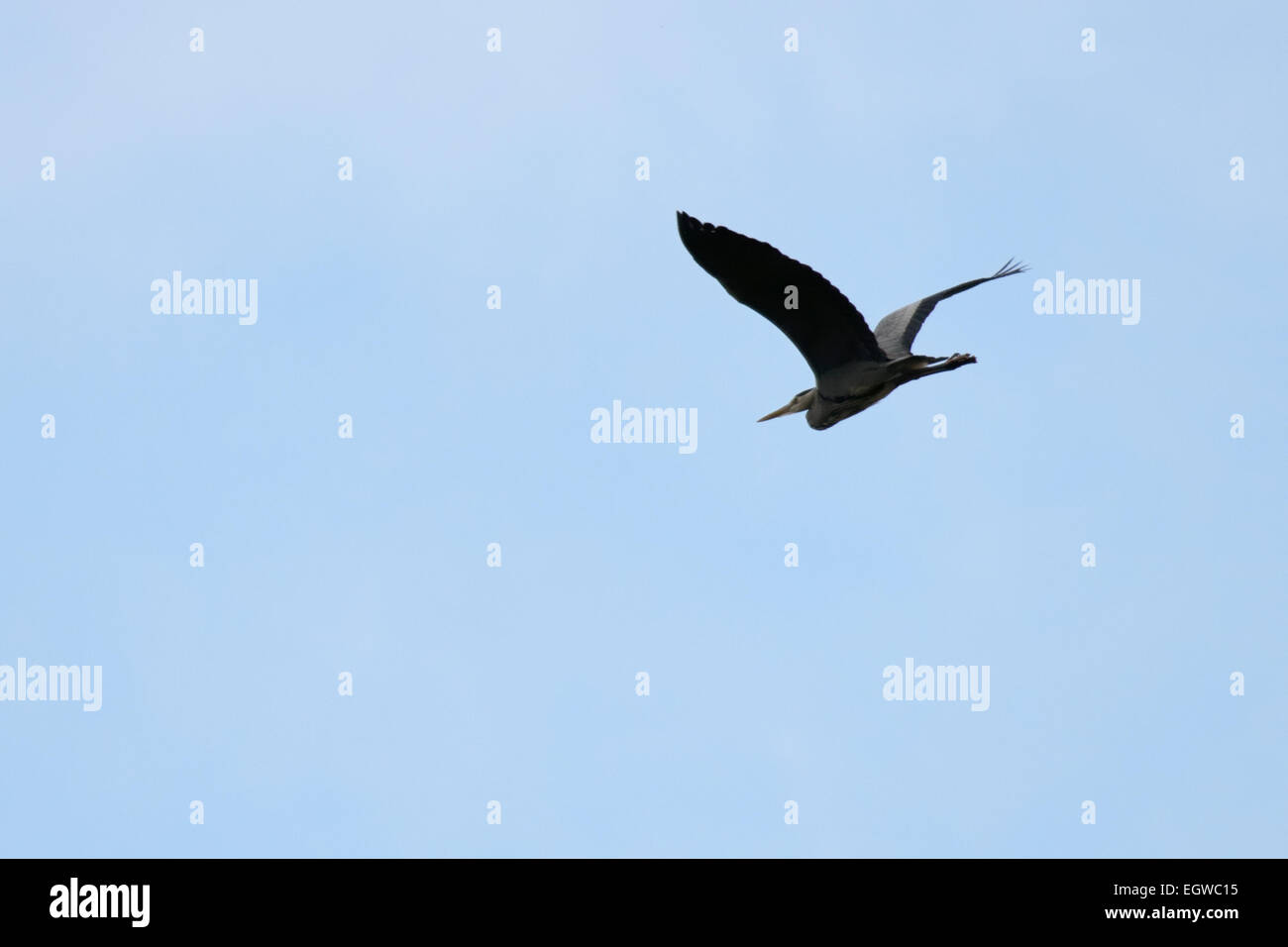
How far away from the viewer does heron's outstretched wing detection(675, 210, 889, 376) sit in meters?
18.9

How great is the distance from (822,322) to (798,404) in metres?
1.74

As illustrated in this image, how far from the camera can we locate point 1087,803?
86.6ft

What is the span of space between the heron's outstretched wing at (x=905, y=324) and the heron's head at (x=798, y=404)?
3.42 feet

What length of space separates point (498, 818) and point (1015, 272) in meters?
11.2

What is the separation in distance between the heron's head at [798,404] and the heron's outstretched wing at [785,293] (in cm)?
54

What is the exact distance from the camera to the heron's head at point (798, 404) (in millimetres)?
20969

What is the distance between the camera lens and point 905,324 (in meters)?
20.8

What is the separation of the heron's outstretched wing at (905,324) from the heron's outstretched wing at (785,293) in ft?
1.24

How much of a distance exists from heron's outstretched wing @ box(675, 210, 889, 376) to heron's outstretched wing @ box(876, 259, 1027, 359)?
1.24 ft

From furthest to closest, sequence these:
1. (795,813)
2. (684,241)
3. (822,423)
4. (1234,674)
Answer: (1234,674), (795,813), (822,423), (684,241)

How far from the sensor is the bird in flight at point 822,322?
Answer: 18969 millimetres

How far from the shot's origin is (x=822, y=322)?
19797mm
